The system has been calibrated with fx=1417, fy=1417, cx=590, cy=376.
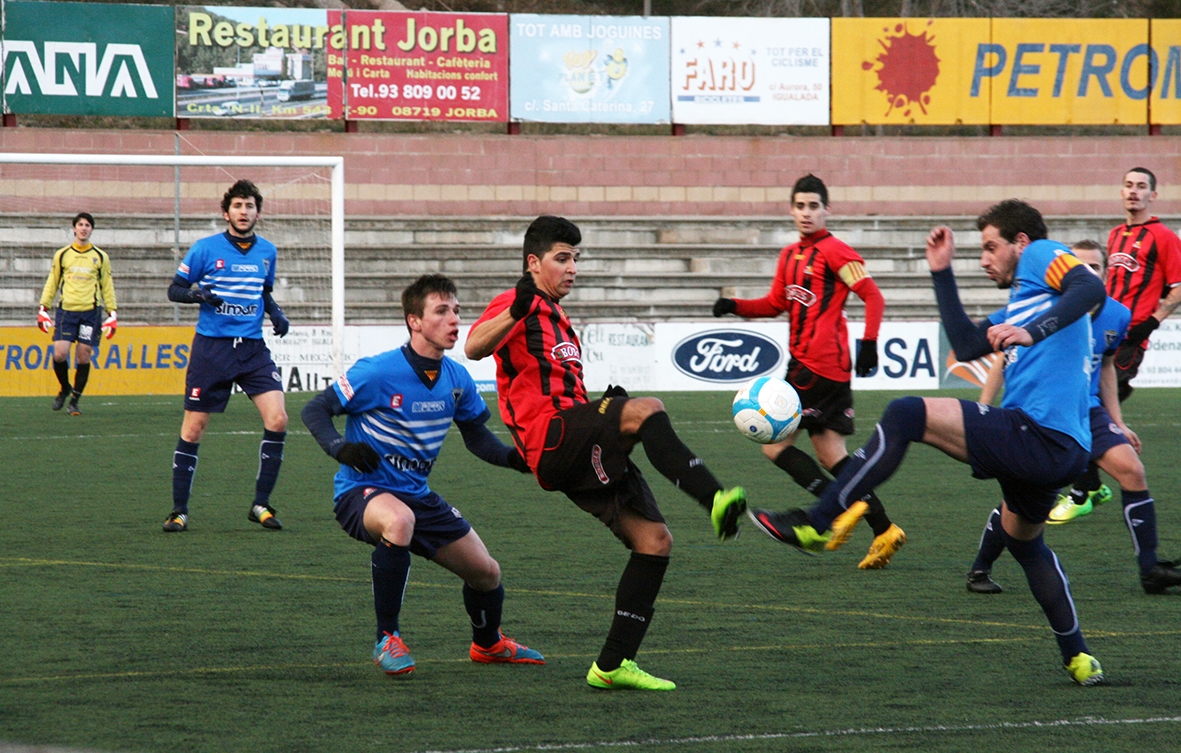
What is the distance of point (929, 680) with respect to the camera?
4.67 metres

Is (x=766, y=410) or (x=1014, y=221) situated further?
(x=766, y=410)

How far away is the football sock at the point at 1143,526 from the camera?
6234 millimetres

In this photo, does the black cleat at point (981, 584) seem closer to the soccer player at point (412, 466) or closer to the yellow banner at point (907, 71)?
the soccer player at point (412, 466)

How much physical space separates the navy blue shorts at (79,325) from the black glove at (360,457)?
12.0 meters

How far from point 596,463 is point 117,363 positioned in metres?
15.0

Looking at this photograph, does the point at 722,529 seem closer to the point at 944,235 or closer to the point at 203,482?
the point at 944,235

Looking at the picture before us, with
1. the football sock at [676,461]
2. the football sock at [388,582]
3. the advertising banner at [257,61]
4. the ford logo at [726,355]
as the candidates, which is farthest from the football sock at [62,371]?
the football sock at [676,461]

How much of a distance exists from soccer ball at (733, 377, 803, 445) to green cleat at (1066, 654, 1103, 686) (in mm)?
1852

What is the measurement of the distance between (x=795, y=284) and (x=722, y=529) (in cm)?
348

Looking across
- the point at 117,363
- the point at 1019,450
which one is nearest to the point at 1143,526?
the point at 1019,450

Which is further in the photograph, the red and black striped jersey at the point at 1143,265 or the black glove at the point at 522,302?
the red and black striped jersey at the point at 1143,265

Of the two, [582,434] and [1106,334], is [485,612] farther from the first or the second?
[1106,334]

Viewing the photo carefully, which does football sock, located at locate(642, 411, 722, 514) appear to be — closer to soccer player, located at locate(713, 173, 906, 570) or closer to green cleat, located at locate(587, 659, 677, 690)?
green cleat, located at locate(587, 659, 677, 690)

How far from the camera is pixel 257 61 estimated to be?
23734 mm
